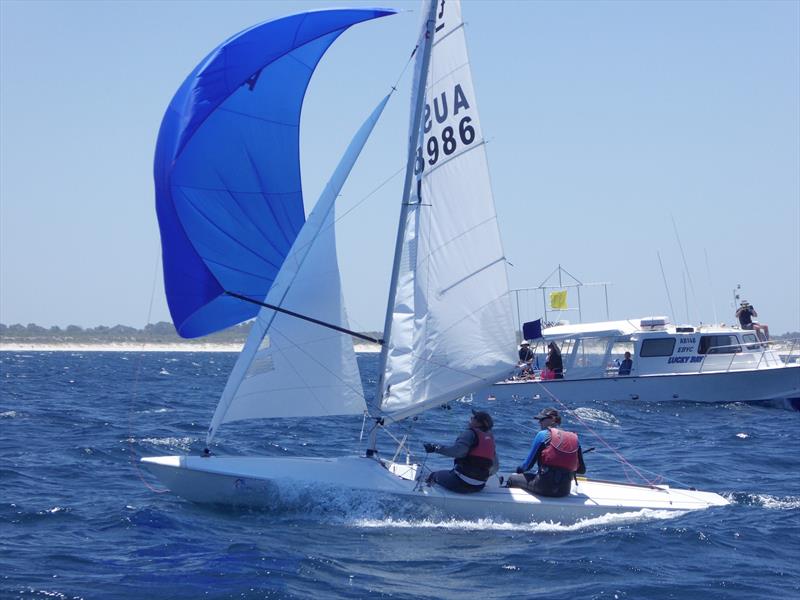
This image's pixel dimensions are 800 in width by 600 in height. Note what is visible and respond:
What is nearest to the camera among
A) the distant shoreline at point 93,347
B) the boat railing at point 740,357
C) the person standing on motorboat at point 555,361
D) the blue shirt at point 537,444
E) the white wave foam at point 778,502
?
the blue shirt at point 537,444

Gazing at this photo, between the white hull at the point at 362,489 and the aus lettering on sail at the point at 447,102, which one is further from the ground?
the aus lettering on sail at the point at 447,102

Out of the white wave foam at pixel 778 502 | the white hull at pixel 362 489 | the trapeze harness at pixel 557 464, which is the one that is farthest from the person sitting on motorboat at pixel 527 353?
the trapeze harness at pixel 557 464

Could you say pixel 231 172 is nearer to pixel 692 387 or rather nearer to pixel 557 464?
pixel 557 464

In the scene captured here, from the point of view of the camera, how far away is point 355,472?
11.0 metres

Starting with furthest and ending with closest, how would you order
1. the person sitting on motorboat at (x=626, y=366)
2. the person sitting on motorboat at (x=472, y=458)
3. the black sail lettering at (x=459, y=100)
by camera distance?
the person sitting on motorboat at (x=626, y=366)
the black sail lettering at (x=459, y=100)
the person sitting on motorboat at (x=472, y=458)

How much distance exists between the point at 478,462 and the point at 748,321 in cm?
1828

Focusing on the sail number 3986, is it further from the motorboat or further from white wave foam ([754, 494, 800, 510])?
the motorboat

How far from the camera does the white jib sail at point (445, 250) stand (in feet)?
36.4

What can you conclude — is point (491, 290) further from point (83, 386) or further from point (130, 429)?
point (83, 386)

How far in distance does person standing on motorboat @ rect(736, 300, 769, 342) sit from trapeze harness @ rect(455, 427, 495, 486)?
18.0 m

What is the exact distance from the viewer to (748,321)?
1065 inches

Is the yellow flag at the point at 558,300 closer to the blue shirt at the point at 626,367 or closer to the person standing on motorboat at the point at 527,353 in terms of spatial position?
the person standing on motorboat at the point at 527,353

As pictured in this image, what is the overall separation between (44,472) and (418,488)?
5380 mm

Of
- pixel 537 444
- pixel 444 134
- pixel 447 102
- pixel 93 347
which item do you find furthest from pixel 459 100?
pixel 93 347
